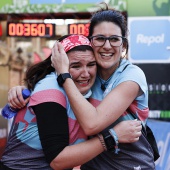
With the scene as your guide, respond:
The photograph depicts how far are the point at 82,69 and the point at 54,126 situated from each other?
38 centimetres

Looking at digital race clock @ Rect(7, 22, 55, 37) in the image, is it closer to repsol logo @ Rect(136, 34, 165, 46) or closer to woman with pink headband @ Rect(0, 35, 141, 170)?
repsol logo @ Rect(136, 34, 165, 46)

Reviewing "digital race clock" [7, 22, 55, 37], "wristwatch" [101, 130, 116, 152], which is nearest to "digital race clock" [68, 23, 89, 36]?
"digital race clock" [7, 22, 55, 37]

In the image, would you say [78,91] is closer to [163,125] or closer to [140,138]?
[140,138]

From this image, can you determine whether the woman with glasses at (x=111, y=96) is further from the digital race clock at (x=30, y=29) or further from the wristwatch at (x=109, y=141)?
the digital race clock at (x=30, y=29)

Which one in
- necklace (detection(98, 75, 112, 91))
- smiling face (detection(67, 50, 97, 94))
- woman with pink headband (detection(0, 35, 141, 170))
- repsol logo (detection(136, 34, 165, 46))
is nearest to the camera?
woman with pink headband (detection(0, 35, 141, 170))

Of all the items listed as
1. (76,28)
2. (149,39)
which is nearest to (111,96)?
(149,39)

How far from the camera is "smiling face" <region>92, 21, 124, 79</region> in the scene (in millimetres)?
2369

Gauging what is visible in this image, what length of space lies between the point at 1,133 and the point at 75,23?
2.16m

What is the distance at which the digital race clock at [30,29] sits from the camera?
661 centimetres

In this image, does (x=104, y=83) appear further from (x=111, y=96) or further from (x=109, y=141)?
(x=109, y=141)

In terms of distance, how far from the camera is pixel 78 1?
21.5ft

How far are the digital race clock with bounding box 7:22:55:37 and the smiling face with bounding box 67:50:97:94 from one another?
4359 mm

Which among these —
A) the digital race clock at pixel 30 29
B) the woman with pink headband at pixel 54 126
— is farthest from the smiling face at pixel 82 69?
the digital race clock at pixel 30 29

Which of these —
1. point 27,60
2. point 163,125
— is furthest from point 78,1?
point 163,125
